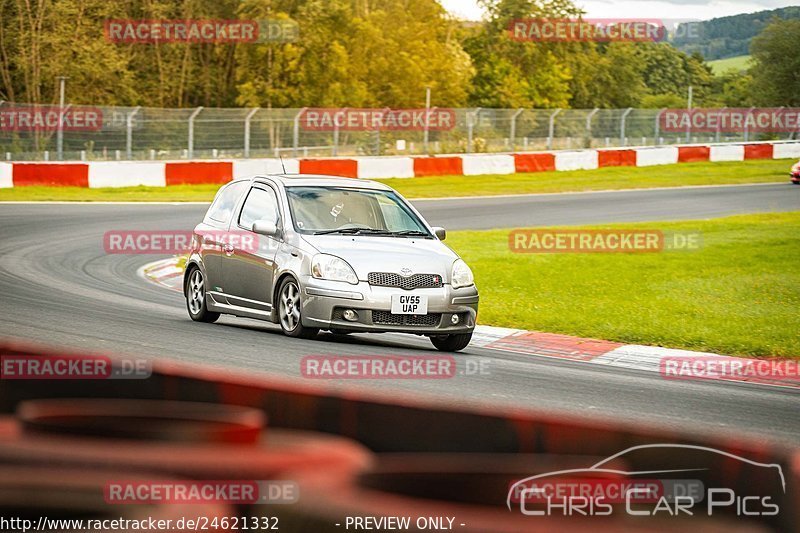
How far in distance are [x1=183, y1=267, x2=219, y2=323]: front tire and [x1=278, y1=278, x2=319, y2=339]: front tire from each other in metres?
1.41

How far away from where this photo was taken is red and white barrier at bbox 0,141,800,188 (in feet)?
99.7

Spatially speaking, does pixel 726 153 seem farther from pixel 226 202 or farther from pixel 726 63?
pixel 726 63

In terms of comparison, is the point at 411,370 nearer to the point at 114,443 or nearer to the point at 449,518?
the point at 114,443

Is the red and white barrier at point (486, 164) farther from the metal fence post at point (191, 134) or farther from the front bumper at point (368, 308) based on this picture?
the front bumper at point (368, 308)

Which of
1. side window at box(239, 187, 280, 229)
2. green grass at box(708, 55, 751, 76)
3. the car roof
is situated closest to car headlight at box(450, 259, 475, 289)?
the car roof

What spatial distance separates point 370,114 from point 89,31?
67.0 ft

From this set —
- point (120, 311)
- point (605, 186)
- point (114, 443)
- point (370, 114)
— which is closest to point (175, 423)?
point (114, 443)

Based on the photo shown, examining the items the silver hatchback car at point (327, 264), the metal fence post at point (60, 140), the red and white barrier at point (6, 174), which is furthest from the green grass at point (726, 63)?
the silver hatchback car at point (327, 264)

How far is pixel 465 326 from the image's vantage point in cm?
1073

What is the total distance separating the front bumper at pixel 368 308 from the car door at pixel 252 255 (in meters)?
0.73

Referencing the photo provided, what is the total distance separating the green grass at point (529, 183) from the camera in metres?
29.1

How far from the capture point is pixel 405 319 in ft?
34.1

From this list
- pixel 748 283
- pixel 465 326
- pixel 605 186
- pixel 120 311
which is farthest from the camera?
pixel 605 186

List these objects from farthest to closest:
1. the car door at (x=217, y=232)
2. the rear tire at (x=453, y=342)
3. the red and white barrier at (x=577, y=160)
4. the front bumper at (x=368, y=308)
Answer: the red and white barrier at (x=577, y=160)
the car door at (x=217, y=232)
the rear tire at (x=453, y=342)
the front bumper at (x=368, y=308)
